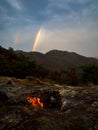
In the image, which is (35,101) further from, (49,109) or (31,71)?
(31,71)

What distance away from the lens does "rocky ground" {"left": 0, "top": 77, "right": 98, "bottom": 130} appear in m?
4.47

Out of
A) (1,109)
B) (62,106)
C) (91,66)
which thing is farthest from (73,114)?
(91,66)

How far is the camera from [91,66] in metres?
50.4

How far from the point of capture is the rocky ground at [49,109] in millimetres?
4473

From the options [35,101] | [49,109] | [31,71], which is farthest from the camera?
[31,71]

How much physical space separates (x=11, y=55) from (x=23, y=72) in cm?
1463

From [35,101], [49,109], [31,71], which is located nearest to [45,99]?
[35,101]

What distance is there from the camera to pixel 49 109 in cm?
578

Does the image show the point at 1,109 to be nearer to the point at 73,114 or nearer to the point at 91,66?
the point at 73,114

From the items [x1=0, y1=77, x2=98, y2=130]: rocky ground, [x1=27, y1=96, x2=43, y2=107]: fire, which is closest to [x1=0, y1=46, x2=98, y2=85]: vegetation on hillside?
[x1=0, y1=77, x2=98, y2=130]: rocky ground

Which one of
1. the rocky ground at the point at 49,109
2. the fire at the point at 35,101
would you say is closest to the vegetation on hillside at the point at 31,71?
the rocky ground at the point at 49,109

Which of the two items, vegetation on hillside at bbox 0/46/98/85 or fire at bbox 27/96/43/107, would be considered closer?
fire at bbox 27/96/43/107

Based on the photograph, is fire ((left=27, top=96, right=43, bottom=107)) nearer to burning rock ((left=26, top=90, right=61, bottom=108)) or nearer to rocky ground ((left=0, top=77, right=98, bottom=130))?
burning rock ((left=26, top=90, right=61, bottom=108))

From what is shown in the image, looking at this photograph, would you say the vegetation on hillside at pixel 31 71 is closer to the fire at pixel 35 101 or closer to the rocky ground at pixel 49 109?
the rocky ground at pixel 49 109
